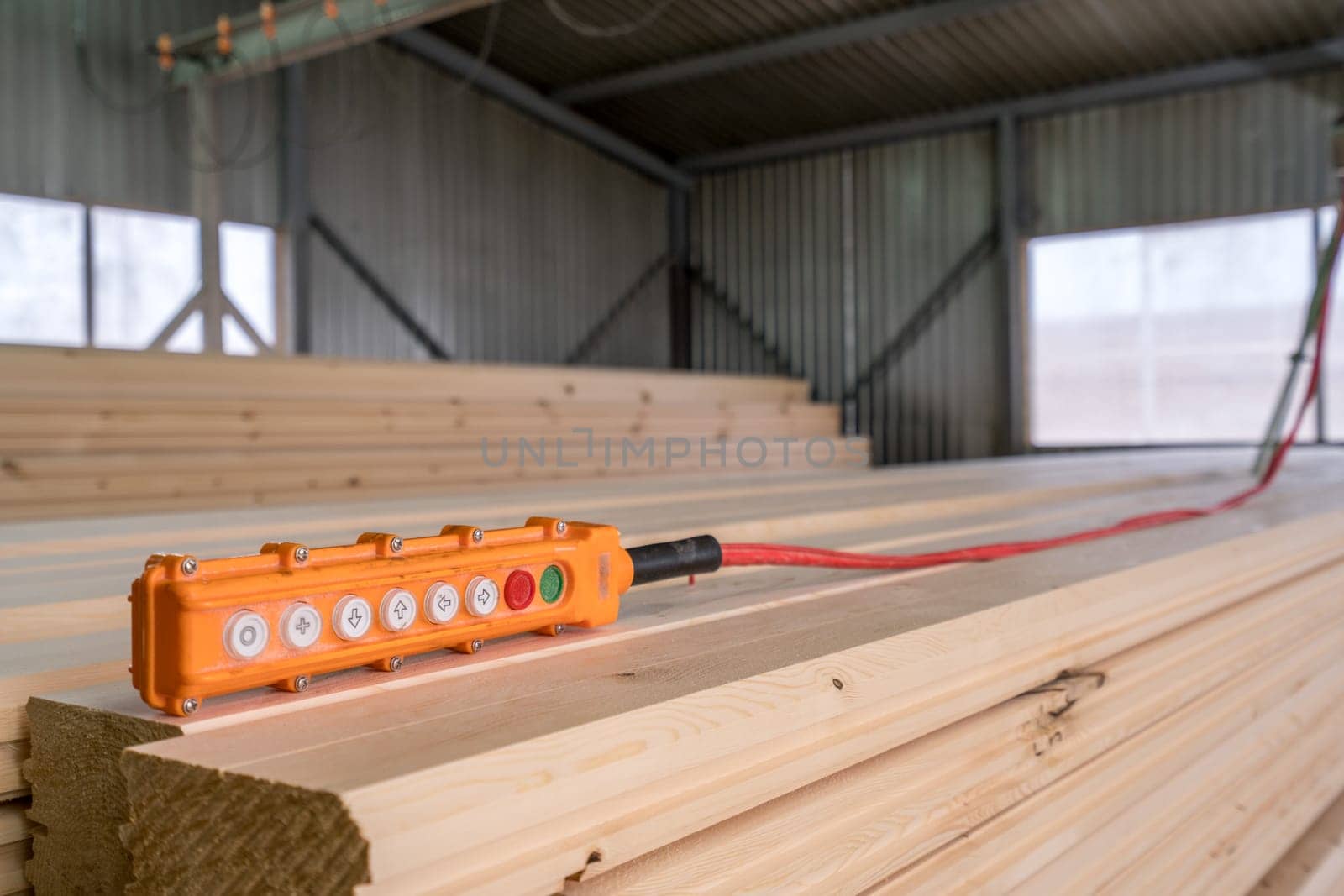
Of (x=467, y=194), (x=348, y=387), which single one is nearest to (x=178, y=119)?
(x=467, y=194)

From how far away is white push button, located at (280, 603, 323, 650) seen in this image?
726 millimetres

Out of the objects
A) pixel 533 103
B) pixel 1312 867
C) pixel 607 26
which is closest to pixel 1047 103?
pixel 607 26

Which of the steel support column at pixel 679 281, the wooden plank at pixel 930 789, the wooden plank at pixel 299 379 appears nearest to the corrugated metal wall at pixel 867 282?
the steel support column at pixel 679 281

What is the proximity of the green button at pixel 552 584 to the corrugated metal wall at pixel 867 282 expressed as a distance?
9513 mm

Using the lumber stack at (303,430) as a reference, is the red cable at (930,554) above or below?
below

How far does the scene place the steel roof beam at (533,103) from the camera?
961cm

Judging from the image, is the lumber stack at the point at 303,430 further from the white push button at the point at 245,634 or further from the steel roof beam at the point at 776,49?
the steel roof beam at the point at 776,49

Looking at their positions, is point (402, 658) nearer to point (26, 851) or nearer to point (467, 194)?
point (26, 851)

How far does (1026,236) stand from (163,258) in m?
7.60

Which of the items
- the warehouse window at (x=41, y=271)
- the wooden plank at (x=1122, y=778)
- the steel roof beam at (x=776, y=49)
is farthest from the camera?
the steel roof beam at (x=776, y=49)

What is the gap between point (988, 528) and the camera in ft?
6.50

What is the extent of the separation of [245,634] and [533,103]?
1034cm

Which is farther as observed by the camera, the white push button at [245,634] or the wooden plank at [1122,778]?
the wooden plank at [1122,778]

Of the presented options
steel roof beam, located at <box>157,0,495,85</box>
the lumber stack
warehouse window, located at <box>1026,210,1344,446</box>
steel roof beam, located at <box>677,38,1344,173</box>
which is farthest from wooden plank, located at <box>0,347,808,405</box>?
steel roof beam, located at <box>677,38,1344,173</box>
